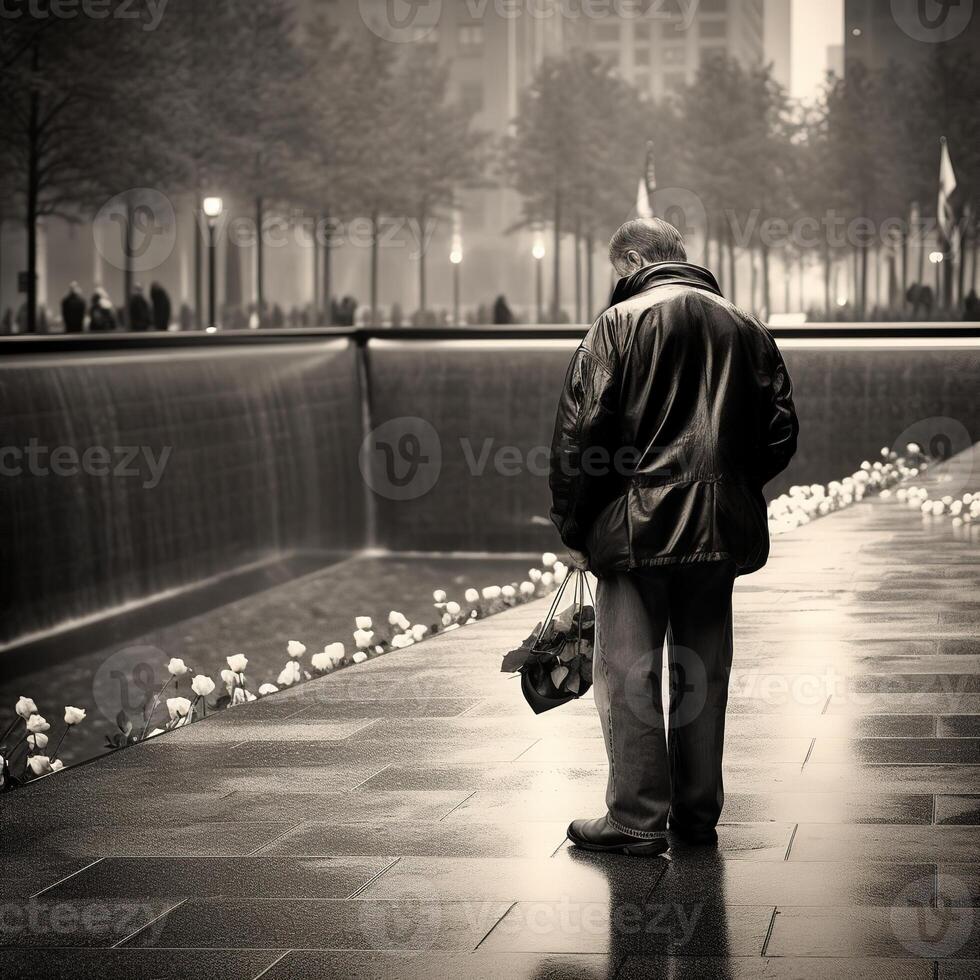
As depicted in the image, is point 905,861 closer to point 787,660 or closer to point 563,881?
point 563,881

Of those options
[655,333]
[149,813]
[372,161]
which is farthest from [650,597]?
[372,161]

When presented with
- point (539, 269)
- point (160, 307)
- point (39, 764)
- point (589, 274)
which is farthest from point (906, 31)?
point (39, 764)

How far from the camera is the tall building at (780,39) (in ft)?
147

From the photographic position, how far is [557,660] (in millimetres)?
4949

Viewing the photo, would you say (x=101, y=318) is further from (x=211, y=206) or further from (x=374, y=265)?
(x=374, y=265)

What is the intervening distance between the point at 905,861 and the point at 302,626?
1311 centimetres

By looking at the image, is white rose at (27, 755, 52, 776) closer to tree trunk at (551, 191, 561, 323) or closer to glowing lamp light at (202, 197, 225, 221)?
glowing lamp light at (202, 197, 225, 221)

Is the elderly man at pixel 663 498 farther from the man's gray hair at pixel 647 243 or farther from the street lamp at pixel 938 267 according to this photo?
the street lamp at pixel 938 267

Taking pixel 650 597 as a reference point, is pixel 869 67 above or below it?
above

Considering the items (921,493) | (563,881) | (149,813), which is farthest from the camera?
Result: (921,493)

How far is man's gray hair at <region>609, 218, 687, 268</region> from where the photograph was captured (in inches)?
194

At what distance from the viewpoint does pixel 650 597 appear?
15.8 ft

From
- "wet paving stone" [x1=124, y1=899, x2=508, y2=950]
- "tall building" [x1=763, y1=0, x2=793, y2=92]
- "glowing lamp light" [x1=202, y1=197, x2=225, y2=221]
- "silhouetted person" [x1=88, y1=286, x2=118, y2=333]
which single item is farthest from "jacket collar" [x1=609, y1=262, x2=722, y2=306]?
"tall building" [x1=763, y1=0, x2=793, y2=92]

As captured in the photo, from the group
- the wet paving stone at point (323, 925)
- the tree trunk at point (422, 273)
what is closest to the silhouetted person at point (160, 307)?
the tree trunk at point (422, 273)
